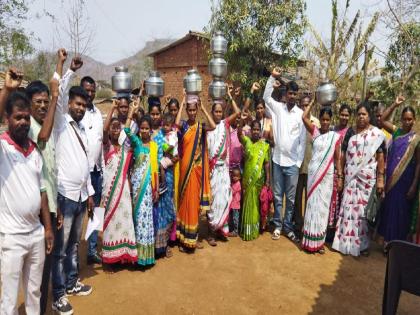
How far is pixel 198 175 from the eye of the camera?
4.39 meters

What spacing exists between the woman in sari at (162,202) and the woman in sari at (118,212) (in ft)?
1.24

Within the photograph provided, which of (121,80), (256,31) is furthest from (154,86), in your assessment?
(256,31)

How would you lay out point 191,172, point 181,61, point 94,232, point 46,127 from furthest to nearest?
point 181,61, point 191,172, point 94,232, point 46,127

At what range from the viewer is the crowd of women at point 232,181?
12.5ft

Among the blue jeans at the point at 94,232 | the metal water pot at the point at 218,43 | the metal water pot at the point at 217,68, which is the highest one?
the metal water pot at the point at 218,43

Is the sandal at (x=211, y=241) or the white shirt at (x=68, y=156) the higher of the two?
the white shirt at (x=68, y=156)

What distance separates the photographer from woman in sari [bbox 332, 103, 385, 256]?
14.2 feet

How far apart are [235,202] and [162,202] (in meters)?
1.22

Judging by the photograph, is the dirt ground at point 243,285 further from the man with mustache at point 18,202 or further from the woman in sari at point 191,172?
the man with mustache at point 18,202

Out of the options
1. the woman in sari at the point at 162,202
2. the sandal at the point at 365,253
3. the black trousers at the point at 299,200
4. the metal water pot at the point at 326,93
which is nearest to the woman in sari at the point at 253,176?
the black trousers at the point at 299,200

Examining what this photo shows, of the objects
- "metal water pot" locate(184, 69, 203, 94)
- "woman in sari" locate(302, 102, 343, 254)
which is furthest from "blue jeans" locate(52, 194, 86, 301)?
"woman in sari" locate(302, 102, 343, 254)

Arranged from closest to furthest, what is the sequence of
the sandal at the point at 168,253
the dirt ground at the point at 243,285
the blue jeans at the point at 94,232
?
the dirt ground at the point at 243,285 < the blue jeans at the point at 94,232 < the sandal at the point at 168,253

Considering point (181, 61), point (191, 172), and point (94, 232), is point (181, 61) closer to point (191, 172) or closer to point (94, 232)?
point (191, 172)

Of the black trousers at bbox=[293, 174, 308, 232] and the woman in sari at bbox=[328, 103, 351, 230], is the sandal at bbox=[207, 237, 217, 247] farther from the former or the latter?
the woman in sari at bbox=[328, 103, 351, 230]
